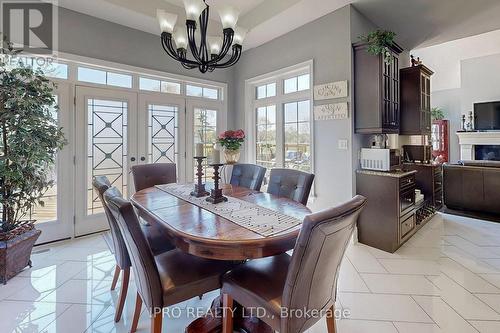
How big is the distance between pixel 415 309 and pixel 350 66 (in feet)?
8.55

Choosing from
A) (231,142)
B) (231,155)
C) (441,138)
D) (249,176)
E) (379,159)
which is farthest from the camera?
(441,138)

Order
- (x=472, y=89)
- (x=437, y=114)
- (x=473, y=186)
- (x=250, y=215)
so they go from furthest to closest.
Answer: (x=437, y=114) → (x=472, y=89) → (x=473, y=186) → (x=250, y=215)

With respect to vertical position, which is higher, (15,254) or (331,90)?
(331,90)

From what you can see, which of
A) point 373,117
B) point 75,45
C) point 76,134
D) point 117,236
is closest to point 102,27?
point 75,45

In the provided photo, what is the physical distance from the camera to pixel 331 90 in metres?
3.31

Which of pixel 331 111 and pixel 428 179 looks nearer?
pixel 331 111

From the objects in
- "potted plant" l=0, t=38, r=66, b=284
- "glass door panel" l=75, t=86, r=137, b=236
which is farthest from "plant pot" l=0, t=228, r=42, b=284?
"glass door panel" l=75, t=86, r=137, b=236

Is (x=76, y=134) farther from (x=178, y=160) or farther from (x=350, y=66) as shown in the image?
(x=350, y=66)

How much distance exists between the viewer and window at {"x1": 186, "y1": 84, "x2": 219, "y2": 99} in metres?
4.33

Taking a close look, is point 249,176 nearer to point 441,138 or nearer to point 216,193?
point 216,193

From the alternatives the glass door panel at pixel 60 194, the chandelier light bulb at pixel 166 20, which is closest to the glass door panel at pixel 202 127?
the glass door panel at pixel 60 194

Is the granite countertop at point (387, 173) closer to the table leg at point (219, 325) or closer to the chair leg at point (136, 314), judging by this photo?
the table leg at point (219, 325)

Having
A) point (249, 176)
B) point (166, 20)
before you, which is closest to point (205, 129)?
point (249, 176)

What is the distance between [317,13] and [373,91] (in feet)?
4.16
